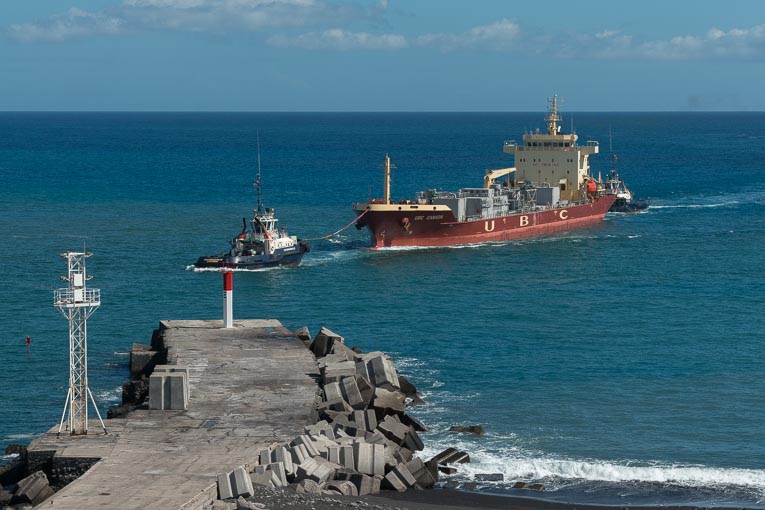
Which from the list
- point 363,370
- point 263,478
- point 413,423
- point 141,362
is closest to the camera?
point 263,478

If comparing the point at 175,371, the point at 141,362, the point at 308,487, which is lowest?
the point at 308,487

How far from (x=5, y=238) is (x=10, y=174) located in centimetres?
5123

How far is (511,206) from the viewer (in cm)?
8200

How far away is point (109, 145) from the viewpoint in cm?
18125

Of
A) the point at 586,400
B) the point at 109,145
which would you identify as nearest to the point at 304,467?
the point at 586,400

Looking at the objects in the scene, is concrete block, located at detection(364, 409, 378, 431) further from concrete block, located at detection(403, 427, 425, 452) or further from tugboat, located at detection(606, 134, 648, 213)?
tugboat, located at detection(606, 134, 648, 213)

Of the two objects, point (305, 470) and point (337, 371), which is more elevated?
point (337, 371)

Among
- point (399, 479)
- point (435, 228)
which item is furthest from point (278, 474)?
point (435, 228)

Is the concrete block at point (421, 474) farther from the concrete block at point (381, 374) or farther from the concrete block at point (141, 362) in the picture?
the concrete block at point (141, 362)

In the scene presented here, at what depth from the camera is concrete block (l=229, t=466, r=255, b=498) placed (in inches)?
965

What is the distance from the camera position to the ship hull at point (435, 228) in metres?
71.3

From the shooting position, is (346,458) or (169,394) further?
(169,394)

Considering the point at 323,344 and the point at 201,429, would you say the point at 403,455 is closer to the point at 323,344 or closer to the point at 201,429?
the point at 201,429

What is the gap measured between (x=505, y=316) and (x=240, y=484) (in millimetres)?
25859
